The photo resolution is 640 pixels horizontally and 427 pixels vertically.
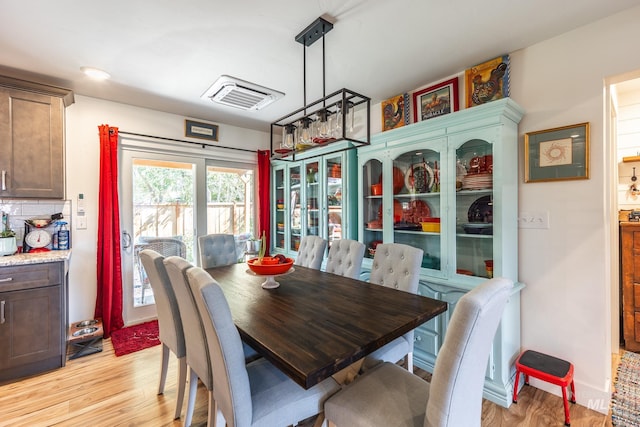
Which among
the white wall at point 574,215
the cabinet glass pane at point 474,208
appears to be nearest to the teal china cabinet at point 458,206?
the cabinet glass pane at point 474,208

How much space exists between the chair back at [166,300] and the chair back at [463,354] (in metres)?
1.43

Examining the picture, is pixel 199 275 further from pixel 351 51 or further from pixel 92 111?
pixel 92 111

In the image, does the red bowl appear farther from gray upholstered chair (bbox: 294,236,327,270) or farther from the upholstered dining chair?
gray upholstered chair (bbox: 294,236,327,270)

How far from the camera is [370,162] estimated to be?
2.95 meters

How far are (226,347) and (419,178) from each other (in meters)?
2.15

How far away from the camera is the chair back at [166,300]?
1689mm

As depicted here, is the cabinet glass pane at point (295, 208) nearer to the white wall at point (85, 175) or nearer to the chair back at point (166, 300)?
A: the white wall at point (85, 175)

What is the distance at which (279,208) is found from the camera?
4207 mm

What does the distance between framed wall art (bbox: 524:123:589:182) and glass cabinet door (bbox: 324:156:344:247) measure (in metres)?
1.73

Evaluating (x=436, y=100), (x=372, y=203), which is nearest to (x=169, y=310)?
(x=372, y=203)

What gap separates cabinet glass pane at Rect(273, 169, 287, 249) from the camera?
4118mm

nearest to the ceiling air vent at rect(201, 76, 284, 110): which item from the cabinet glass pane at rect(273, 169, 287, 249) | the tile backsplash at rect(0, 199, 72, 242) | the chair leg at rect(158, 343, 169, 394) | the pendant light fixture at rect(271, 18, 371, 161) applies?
the pendant light fixture at rect(271, 18, 371, 161)

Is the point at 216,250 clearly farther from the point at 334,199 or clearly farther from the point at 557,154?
the point at 557,154

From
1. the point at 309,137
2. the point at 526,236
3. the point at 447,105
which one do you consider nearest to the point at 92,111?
the point at 309,137
